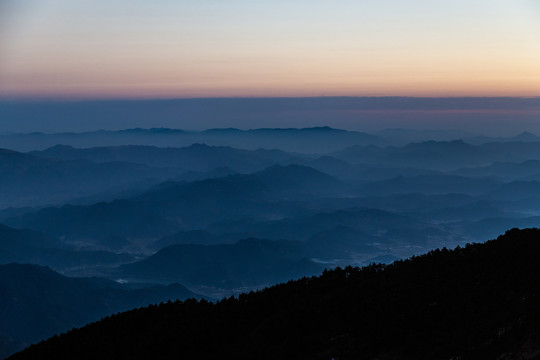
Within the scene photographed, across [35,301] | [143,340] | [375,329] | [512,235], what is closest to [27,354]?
[143,340]

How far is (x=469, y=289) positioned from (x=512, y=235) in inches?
328

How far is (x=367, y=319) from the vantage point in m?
26.1

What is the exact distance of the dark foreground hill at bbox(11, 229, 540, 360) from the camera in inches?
894

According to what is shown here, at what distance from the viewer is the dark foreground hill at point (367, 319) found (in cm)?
2270

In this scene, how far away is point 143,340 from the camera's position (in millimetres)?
28578

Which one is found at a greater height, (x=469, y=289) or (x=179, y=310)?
Answer: (x=469, y=289)

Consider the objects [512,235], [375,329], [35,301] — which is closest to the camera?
[375,329]

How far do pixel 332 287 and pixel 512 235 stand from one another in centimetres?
1112

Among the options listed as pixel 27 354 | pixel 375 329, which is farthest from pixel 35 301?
pixel 375 329

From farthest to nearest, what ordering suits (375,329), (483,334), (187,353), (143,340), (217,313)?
(217,313)
(143,340)
(187,353)
(375,329)
(483,334)

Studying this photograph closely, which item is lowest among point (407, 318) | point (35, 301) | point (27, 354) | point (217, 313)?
point (35, 301)

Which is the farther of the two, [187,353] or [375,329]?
[187,353]

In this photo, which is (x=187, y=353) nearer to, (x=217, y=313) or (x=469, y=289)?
(x=217, y=313)

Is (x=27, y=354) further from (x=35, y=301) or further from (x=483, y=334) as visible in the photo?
(x=35, y=301)
